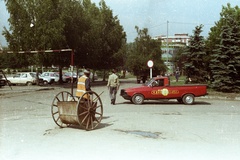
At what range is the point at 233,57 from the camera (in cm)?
2694

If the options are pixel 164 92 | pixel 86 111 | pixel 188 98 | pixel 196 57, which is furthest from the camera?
pixel 196 57

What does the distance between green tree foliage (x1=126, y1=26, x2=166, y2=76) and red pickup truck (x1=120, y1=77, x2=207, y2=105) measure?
99.9ft

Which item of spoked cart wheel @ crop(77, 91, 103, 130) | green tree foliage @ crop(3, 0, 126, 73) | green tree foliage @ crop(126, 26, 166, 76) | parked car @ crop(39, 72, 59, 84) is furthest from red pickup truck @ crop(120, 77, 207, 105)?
green tree foliage @ crop(126, 26, 166, 76)

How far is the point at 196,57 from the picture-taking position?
2964cm

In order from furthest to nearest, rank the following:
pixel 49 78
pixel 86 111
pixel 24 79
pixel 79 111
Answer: pixel 49 78 < pixel 24 79 < pixel 86 111 < pixel 79 111

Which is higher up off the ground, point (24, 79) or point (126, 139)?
point (24, 79)

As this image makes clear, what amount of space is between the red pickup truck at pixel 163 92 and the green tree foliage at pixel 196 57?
37.2 ft

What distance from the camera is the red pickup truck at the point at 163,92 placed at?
18516mm

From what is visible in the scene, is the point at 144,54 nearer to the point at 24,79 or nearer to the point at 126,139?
the point at 24,79

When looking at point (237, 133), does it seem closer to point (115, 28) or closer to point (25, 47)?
point (25, 47)

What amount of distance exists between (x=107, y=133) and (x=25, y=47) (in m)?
28.1

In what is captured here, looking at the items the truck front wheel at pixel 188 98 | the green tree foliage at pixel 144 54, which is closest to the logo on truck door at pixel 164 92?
the truck front wheel at pixel 188 98

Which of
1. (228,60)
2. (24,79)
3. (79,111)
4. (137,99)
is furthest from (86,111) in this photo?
(24,79)

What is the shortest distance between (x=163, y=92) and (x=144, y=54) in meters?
32.4
